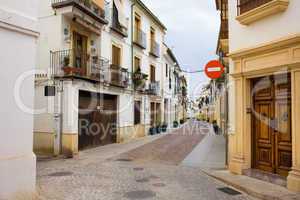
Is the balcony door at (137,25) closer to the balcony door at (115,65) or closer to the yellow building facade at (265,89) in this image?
the balcony door at (115,65)

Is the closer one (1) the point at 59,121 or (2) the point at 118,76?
(1) the point at 59,121

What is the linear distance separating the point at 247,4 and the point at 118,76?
29.6 feet

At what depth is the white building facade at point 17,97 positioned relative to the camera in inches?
191

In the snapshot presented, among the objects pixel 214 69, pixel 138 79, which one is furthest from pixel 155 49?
pixel 214 69

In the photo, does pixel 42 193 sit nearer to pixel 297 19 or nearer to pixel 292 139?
pixel 292 139

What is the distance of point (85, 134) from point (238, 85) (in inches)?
296

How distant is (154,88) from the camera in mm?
21328

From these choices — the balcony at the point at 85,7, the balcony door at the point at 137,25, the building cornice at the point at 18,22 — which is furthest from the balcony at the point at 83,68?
the building cornice at the point at 18,22

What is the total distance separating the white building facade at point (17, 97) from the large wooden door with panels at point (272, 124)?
223 inches

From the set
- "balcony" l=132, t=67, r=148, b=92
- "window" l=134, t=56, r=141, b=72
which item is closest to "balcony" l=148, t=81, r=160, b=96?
"balcony" l=132, t=67, r=148, b=92

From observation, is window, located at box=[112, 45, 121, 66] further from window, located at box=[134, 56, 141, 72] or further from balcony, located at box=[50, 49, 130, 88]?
window, located at box=[134, 56, 141, 72]

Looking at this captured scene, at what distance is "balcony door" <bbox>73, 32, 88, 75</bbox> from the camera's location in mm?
11797

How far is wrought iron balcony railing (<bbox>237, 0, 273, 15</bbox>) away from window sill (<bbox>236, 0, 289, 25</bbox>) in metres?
0.21

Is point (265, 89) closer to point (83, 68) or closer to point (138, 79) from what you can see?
point (83, 68)
